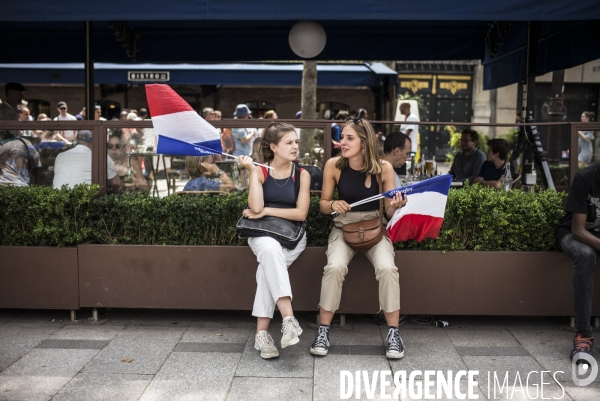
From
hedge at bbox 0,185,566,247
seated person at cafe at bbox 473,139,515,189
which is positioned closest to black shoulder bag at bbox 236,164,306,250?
hedge at bbox 0,185,566,247

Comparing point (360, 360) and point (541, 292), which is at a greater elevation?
point (541, 292)

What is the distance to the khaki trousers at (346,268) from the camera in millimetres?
4395

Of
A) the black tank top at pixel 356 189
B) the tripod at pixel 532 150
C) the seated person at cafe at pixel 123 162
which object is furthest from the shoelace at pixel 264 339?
the tripod at pixel 532 150

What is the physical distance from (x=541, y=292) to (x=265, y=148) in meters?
2.42

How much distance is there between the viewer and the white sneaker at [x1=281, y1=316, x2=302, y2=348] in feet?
13.5

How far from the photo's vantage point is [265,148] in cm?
476

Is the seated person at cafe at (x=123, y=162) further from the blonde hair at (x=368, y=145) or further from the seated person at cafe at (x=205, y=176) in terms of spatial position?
the blonde hair at (x=368, y=145)

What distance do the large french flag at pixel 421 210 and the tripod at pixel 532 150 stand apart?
2.05 meters

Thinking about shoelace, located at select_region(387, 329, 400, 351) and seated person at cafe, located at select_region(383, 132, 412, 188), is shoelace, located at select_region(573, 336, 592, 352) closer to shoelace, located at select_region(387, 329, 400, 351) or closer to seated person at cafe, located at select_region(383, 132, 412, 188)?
shoelace, located at select_region(387, 329, 400, 351)

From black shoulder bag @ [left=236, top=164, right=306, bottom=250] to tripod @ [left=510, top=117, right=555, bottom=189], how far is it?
2923mm

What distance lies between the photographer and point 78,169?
5.32m

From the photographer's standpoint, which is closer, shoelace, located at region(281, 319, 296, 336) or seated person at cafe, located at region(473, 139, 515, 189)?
shoelace, located at region(281, 319, 296, 336)
